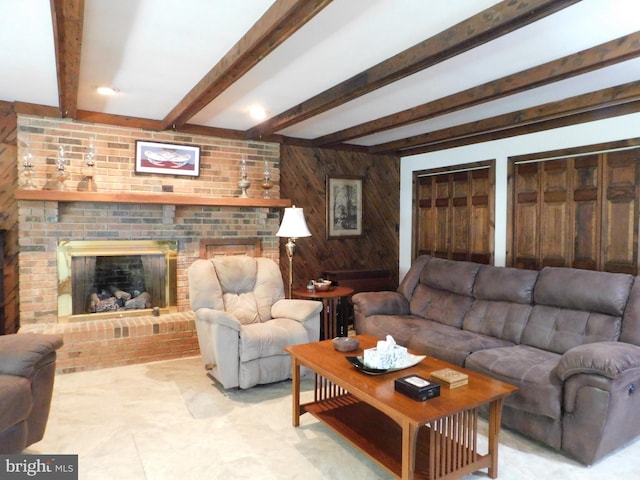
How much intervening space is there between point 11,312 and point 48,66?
224 centimetres

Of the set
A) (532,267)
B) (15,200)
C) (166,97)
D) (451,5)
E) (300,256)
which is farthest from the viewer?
(300,256)

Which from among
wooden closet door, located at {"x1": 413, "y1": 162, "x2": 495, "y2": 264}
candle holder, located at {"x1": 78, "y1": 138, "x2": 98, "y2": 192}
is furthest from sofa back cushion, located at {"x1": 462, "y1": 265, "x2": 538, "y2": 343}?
candle holder, located at {"x1": 78, "y1": 138, "x2": 98, "y2": 192}

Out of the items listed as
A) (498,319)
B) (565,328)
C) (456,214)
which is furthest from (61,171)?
(565,328)

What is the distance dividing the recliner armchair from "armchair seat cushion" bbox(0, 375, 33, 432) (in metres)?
1.24

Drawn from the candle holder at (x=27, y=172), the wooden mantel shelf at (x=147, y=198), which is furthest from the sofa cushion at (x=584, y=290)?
the candle holder at (x=27, y=172)

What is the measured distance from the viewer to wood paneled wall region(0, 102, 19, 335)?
374 centimetres

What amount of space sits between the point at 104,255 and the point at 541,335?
384 cm

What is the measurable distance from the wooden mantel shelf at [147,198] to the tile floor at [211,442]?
5.12 ft

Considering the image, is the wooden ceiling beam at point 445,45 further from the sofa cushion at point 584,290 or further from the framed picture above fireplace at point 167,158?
the sofa cushion at point 584,290

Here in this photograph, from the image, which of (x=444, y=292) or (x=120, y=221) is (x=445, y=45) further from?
(x=120, y=221)

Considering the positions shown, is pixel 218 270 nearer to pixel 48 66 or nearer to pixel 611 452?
pixel 48 66

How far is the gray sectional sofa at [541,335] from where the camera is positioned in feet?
7.70

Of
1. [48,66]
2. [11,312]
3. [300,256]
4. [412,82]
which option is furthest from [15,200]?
[412,82]

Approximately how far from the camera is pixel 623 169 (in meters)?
3.62
